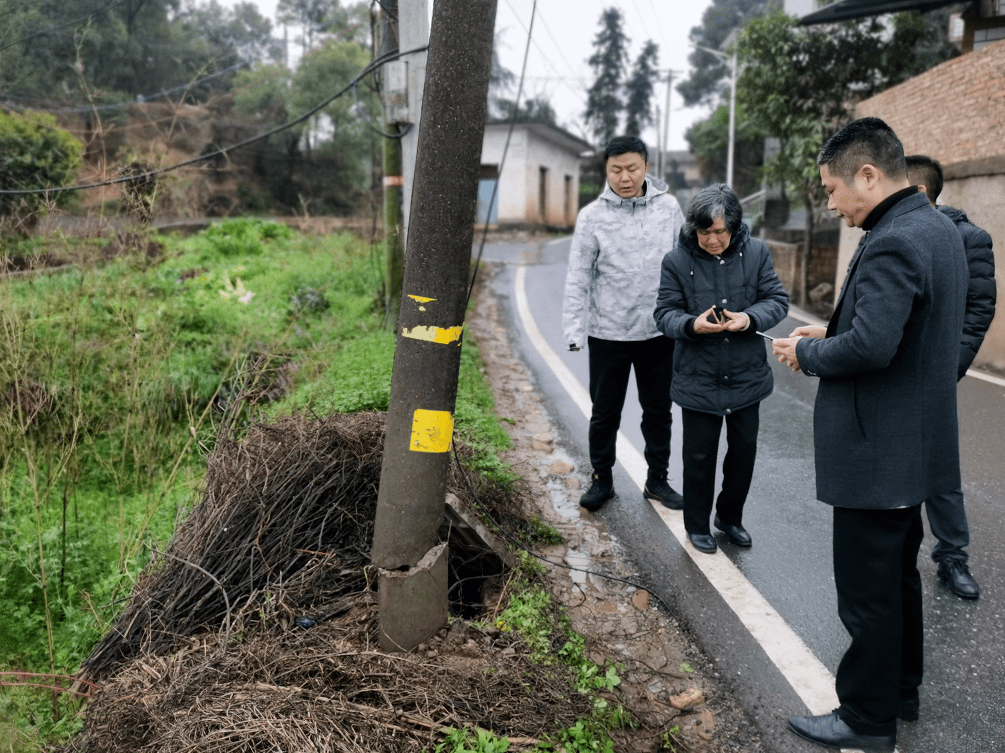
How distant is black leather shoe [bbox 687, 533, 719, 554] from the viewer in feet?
12.6

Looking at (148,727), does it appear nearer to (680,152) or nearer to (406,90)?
(406,90)

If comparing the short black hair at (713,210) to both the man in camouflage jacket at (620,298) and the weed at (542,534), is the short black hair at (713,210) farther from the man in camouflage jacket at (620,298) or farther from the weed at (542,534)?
the weed at (542,534)

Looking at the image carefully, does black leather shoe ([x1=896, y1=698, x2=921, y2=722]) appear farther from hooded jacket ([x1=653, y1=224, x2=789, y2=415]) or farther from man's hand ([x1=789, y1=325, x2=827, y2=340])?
hooded jacket ([x1=653, y1=224, x2=789, y2=415])

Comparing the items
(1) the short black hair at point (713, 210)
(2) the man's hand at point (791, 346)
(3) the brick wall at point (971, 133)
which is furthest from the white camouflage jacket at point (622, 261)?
(3) the brick wall at point (971, 133)

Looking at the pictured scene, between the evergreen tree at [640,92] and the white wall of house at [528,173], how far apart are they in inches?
581

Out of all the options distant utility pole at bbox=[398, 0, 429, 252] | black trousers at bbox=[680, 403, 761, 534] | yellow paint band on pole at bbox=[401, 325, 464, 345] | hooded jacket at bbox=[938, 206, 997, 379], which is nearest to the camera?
yellow paint band on pole at bbox=[401, 325, 464, 345]

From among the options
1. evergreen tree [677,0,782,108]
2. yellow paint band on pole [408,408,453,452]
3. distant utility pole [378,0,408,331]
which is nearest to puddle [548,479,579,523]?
yellow paint band on pole [408,408,453,452]

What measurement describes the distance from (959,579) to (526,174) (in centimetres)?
3125

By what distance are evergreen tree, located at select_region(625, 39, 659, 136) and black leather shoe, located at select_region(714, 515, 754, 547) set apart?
167 feet

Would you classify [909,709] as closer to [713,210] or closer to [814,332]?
[814,332]

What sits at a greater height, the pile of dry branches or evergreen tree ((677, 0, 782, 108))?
evergreen tree ((677, 0, 782, 108))

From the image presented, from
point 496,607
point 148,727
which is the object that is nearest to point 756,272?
point 496,607

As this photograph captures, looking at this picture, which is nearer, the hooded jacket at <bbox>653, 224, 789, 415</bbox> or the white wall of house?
the hooded jacket at <bbox>653, 224, 789, 415</bbox>

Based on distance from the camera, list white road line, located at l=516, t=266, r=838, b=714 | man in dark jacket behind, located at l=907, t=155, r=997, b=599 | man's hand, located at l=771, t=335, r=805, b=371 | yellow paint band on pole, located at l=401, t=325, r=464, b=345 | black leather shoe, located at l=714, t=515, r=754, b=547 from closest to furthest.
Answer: yellow paint band on pole, located at l=401, t=325, r=464, b=345
man's hand, located at l=771, t=335, r=805, b=371
white road line, located at l=516, t=266, r=838, b=714
man in dark jacket behind, located at l=907, t=155, r=997, b=599
black leather shoe, located at l=714, t=515, r=754, b=547
